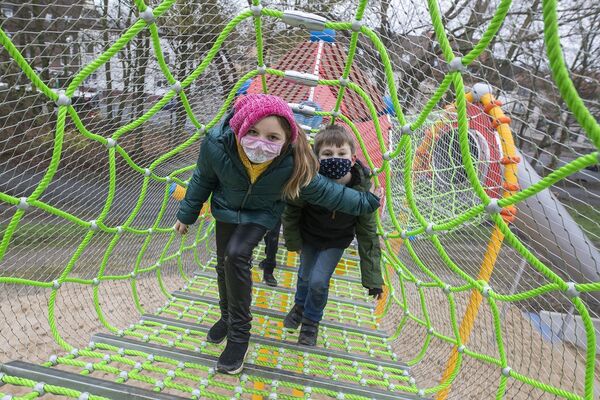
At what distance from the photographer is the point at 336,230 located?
4.33 feet

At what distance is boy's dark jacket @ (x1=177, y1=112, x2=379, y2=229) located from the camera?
39.3 inches

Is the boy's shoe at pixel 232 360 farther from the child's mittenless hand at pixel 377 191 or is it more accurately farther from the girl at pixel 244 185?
the child's mittenless hand at pixel 377 191

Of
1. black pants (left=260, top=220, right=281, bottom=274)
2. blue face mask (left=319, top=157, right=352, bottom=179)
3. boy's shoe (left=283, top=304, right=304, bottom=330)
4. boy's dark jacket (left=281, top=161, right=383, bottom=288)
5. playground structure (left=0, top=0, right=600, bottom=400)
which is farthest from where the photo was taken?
black pants (left=260, top=220, right=281, bottom=274)

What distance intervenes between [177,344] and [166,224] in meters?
1.30

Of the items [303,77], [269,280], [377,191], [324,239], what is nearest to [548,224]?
[377,191]

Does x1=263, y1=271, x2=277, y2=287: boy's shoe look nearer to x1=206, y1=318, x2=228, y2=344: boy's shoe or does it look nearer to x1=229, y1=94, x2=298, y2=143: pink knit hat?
x1=206, y1=318, x2=228, y2=344: boy's shoe

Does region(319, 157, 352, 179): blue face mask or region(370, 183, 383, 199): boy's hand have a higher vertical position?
region(319, 157, 352, 179): blue face mask

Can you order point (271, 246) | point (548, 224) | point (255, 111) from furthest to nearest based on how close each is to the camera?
point (271, 246) → point (548, 224) → point (255, 111)

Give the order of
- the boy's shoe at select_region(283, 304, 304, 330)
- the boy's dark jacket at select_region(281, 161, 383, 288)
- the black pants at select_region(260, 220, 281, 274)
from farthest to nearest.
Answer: the black pants at select_region(260, 220, 281, 274) → the boy's shoe at select_region(283, 304, 304, 330) → the boy's dark jacket at select_region(281, 161, 383, 288)

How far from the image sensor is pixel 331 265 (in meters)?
1.33

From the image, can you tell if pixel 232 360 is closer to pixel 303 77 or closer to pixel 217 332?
pixel 217 332

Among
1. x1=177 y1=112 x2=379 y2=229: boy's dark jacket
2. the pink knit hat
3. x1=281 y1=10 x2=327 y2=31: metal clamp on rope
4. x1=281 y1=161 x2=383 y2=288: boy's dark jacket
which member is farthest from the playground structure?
the pink knit hat

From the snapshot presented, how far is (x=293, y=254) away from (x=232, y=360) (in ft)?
4.08

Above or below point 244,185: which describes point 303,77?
above
